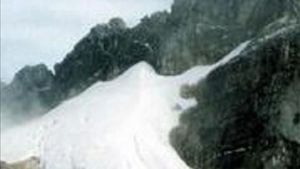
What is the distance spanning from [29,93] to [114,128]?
4302cm

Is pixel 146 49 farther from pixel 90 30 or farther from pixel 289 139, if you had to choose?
pixel 289 139

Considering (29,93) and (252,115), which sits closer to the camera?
(252,115)

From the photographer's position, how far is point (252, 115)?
4823 inches

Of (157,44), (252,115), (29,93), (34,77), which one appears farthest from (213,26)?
(29,93)

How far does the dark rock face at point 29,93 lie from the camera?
169 meters

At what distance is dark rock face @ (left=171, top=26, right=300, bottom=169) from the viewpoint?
390 ft

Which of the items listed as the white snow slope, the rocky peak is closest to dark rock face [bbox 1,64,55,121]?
the rocky peak

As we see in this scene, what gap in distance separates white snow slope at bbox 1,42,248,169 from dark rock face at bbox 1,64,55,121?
11572 mm

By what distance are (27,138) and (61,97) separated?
20.5m

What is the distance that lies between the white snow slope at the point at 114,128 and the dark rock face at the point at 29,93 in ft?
38.0

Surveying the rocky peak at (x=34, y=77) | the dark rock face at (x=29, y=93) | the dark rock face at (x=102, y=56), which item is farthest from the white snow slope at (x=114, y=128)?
the rocky peak at (x=34, y=77)

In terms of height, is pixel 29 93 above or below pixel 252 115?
above

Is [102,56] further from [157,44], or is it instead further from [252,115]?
[252,115]

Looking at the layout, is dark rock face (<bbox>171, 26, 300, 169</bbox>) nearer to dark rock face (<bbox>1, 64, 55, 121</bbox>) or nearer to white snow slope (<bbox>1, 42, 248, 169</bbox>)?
white snow slope (<bbox>1, 42, 248, 169</bbox>)
